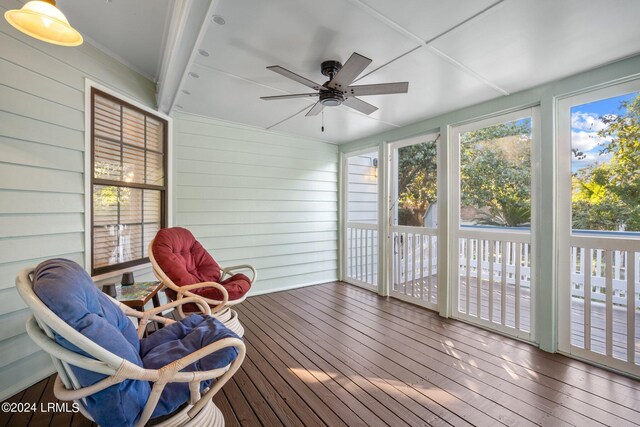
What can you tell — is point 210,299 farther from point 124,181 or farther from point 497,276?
point 497,276

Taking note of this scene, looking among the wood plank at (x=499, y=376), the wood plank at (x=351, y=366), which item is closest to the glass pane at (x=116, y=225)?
the wood plank at (x=351, y=366)

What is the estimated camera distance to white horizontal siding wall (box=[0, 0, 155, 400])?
5.98 feet

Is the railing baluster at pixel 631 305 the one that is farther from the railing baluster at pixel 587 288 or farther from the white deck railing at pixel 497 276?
the white deck railing at pixel 497 276

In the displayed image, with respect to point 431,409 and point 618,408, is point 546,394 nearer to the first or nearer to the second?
point 618,408

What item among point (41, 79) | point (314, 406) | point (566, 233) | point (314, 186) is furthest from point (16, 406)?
point (566, 233)

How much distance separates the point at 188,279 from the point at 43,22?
1793 mm

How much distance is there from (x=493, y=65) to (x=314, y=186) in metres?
3.01

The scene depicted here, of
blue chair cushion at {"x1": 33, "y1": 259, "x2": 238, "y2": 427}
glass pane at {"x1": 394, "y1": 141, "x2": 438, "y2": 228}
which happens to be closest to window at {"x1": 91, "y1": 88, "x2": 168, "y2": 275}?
blue chair cushion at {"x1": 33, "y1": 259, "x2": 238, "y2": 427}

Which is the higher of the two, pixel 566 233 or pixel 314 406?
pixel 566 233

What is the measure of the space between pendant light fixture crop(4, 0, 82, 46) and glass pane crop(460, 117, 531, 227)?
354 centimetres

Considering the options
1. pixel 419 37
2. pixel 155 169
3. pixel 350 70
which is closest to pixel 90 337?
pixel 350 70

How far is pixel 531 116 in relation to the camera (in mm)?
2723

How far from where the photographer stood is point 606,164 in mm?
2355

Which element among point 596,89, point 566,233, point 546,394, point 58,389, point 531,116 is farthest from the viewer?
point 531,116
